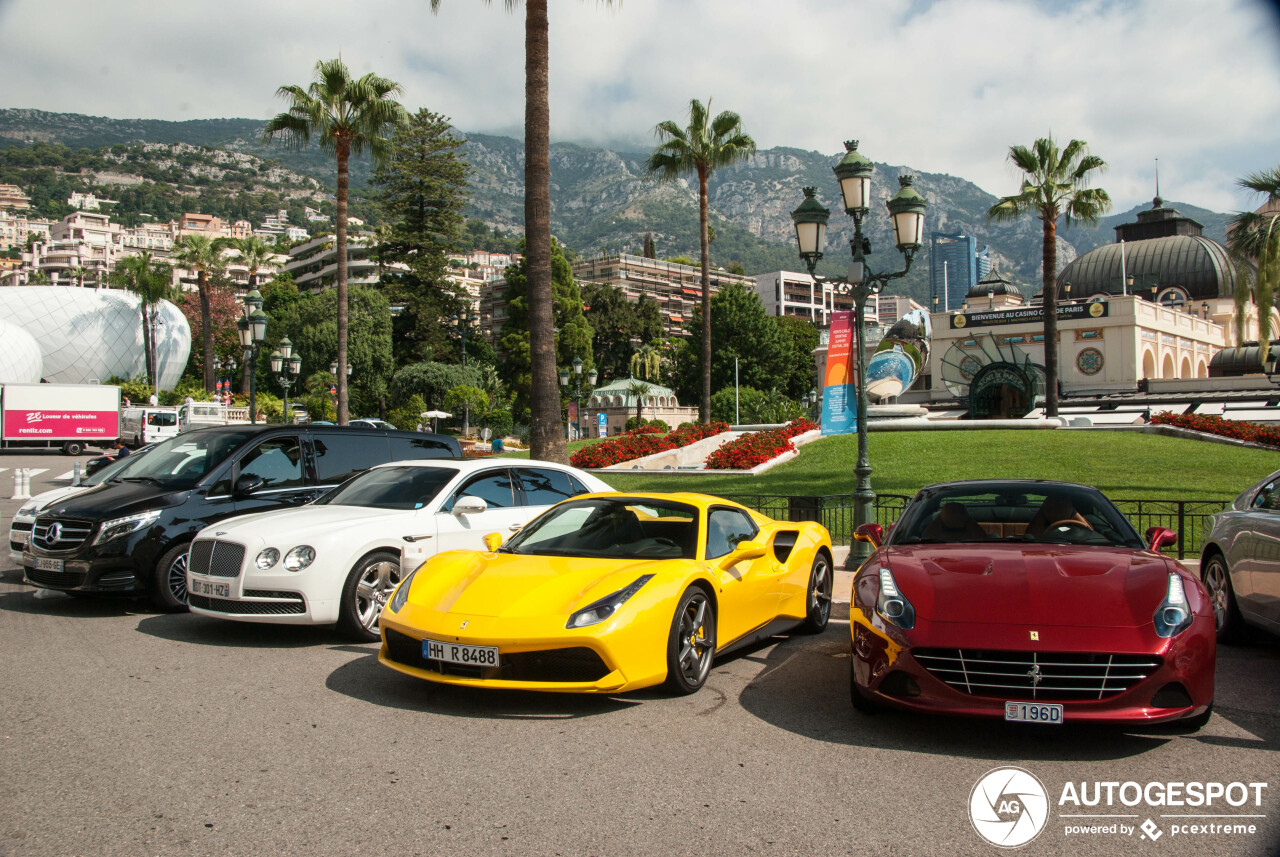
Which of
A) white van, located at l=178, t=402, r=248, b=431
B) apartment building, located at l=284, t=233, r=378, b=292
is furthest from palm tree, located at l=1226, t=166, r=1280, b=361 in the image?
apartment building, located at l=284, t=233, r=378, b=292

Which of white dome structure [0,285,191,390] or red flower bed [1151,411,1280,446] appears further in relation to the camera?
white dome structure [0,285,191,390]

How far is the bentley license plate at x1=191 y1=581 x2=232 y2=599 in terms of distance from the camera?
7051 millimetres

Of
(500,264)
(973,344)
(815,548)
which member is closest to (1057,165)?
(815,548)

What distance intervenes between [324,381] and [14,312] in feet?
140

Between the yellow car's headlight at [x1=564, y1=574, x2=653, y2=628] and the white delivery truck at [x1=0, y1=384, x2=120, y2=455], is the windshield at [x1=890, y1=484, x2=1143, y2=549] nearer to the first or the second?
the yellow car's headlight at [x1=564, y1=574, x2=653, y2=628]

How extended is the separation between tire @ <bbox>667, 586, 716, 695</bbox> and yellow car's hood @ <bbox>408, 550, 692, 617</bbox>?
0.29 metres

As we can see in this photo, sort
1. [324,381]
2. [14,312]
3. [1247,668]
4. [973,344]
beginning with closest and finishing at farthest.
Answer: [1247,668]
[324,381]
[973,344]
[14,312]

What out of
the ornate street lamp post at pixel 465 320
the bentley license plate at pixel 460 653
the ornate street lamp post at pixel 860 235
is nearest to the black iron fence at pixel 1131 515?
the ornate street lamp post at pixel 860 235

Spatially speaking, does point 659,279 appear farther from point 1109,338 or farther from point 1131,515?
point 1131,515

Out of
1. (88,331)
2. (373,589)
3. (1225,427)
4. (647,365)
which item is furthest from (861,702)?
(88,331)

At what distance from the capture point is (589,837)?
349 centimetres

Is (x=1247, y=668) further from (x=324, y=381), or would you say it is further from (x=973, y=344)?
(x=973, y=344)

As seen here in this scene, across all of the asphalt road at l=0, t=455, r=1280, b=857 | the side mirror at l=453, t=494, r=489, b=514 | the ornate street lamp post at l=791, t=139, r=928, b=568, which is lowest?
the asphalt road at l=0, t=455, r=1280, b=857

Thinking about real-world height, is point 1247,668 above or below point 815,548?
below
